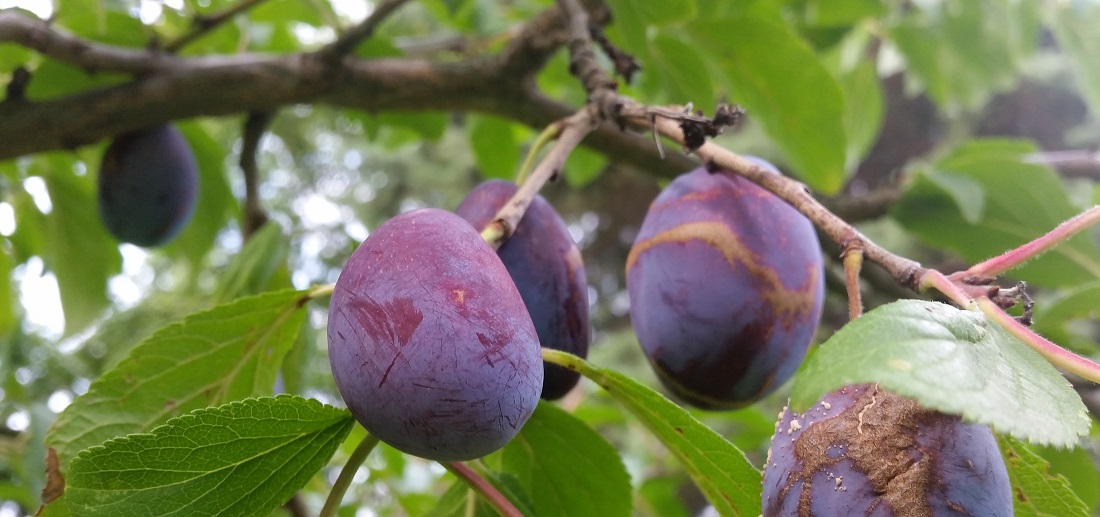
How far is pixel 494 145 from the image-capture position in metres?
1.54

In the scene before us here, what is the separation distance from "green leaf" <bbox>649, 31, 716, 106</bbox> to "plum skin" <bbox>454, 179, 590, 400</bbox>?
51 cm

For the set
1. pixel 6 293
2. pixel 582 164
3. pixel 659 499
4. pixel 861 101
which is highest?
pixel 6 293

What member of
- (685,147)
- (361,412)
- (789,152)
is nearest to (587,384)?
(789,152)

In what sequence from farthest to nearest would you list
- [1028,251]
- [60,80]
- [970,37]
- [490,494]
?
1. [970,37]
2. [60,80]
3. [490,494]
4. [1028,251]

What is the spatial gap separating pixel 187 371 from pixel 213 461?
0.63 ft

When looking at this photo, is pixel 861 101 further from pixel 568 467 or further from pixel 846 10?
pixel 568 467

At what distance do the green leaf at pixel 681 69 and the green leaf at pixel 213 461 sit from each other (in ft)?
2.47

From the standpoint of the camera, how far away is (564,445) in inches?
30.3

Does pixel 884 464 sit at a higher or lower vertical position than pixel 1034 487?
higher

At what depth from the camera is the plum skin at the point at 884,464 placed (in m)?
0.45

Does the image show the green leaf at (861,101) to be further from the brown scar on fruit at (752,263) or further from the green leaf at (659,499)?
the brown scar on fruit at (752,263)

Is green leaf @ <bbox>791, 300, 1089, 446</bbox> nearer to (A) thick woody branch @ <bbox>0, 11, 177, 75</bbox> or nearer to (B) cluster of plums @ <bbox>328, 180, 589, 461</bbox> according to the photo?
(B) cluster of plums @ <bbox>328, 180, 589, 461</bbox>

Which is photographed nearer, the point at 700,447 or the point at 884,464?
the point at 884,464

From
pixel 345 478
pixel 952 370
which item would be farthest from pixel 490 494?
pixel 952 370
